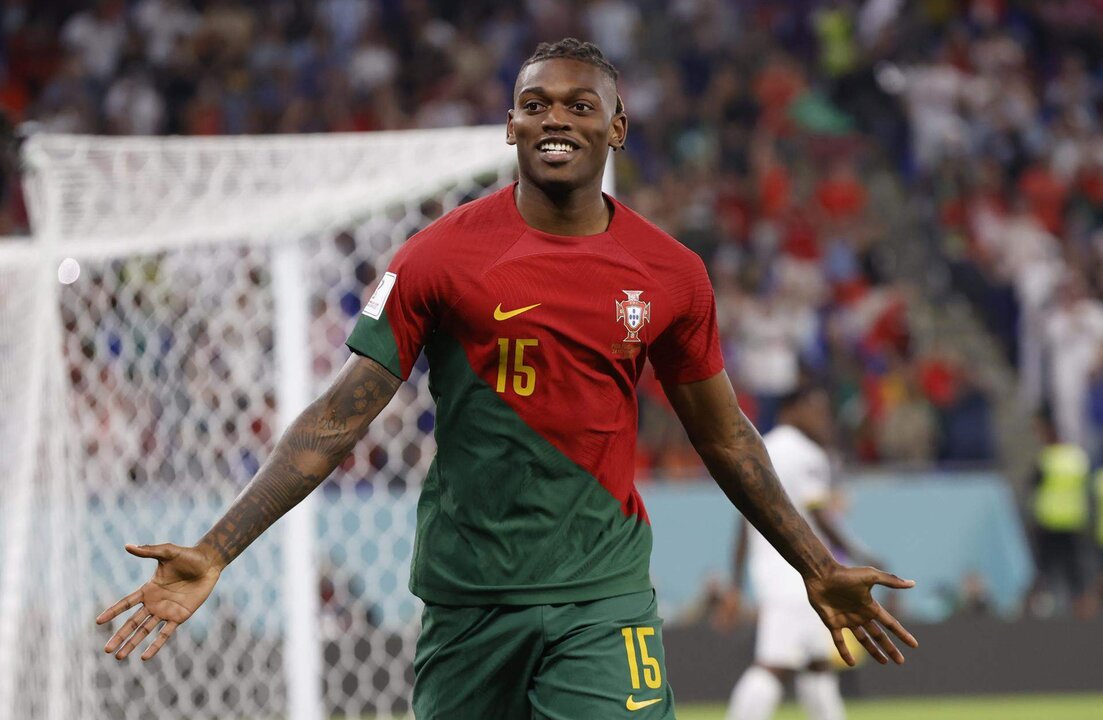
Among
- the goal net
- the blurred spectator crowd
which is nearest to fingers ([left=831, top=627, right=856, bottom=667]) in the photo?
the goal net

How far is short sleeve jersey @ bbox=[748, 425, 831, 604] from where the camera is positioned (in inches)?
337

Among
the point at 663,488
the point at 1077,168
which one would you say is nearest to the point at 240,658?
the point at 663,488

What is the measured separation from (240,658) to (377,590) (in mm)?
881

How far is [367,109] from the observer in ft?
54.1

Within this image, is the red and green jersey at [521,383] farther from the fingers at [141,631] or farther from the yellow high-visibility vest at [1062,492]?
the yellow high-visibility vest at [1062,492]

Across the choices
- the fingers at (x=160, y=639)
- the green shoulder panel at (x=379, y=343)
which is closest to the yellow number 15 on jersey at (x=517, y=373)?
the green shoulder panel at (x=379, y=343)

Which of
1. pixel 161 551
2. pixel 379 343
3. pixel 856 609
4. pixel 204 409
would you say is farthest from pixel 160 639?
pixel 204 409

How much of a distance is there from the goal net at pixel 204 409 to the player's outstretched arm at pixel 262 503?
3456 millimetres

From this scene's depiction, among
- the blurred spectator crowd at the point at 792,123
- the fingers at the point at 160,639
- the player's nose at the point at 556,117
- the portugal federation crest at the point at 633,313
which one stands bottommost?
the fingers at the point at 160,639

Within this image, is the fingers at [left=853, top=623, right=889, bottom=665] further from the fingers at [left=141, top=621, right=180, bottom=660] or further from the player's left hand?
the fingers at [left=141, top=621, right=180, bottom=660]

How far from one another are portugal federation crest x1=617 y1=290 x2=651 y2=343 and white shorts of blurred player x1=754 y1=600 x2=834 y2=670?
4.75 metres

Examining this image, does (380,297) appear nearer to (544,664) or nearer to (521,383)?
(521,383)

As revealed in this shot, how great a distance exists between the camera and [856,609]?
4.26m

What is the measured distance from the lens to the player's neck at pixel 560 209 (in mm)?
4121
